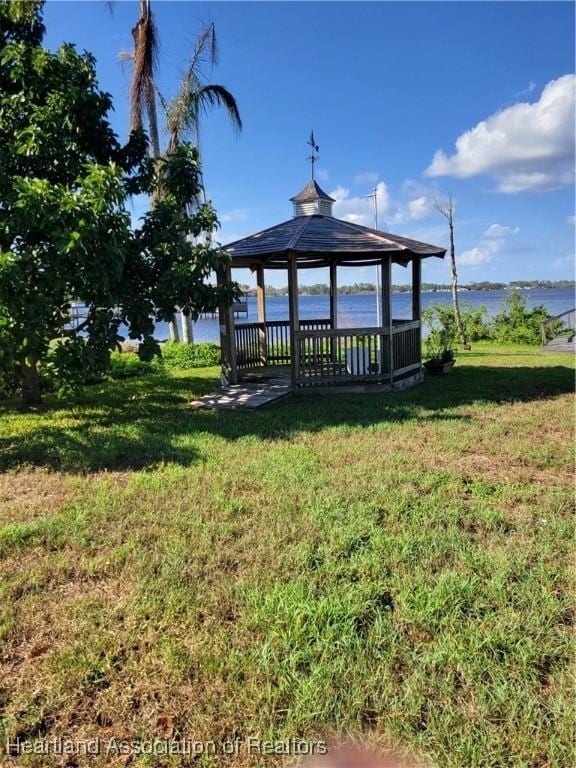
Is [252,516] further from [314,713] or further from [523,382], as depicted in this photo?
[523,382]

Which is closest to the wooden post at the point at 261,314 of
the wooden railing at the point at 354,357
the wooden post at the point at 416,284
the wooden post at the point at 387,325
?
the wooden railing at the point at 354,357

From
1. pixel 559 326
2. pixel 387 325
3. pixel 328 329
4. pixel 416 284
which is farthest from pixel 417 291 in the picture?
pixel 559 326

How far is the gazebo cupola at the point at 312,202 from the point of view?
1012cm

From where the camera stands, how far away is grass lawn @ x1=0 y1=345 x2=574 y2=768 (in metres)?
1.88

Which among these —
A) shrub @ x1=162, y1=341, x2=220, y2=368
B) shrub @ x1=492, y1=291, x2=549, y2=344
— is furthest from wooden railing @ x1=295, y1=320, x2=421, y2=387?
shrub @ x1=492, y1=291, x2=549, y2=344

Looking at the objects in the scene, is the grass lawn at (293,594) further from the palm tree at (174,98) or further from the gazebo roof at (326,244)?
the palm tree at (174,98)

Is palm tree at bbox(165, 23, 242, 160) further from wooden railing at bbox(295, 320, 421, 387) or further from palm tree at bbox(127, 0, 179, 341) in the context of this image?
wooden railing at bbox(295, 320, 421, 387)

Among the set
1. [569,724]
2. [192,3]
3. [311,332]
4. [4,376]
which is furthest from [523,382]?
[192,3]

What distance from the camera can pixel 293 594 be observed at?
262cm

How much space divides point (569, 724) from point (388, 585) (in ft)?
3.40

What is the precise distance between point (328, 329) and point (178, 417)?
3485mm

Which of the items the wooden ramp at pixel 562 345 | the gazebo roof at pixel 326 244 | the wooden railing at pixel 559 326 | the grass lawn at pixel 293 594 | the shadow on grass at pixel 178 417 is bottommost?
the grass lawn at pixel 293 594

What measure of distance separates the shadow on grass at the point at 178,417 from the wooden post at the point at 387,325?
0.65 m

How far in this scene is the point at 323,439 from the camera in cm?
564
